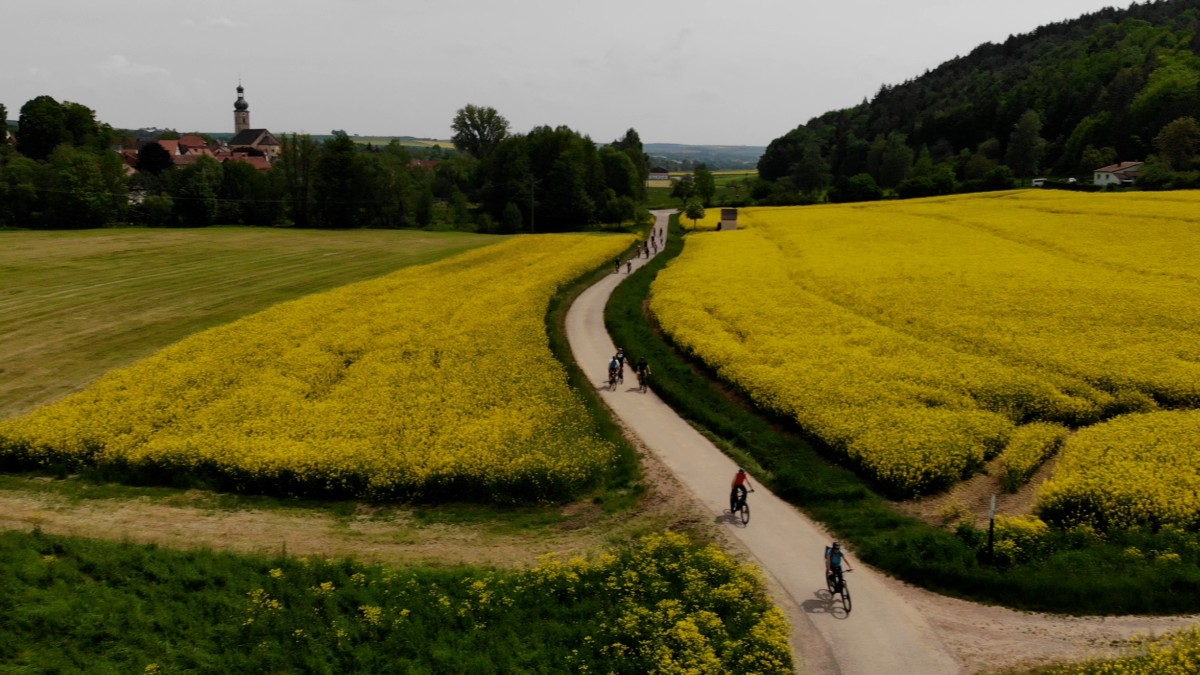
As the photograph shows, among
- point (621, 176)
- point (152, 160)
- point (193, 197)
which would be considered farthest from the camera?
point (152, 160)

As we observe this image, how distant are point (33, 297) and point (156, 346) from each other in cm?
1680

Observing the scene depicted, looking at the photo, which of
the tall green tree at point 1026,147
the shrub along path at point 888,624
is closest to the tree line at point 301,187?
the tall green tree at point 1026,147

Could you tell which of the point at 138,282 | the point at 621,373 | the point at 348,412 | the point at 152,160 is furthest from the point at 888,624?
the point at 152,160

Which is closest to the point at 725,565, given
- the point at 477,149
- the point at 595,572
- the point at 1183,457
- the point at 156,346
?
the point at 595,572

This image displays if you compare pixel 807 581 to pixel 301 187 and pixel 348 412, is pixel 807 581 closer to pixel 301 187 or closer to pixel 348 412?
pixel 348 412

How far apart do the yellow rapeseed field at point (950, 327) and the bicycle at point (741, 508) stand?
4.34 meters

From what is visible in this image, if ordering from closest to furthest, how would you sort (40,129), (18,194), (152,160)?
(18,194) → (40,129) → (152,160)

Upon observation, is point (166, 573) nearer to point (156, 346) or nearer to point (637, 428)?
point (637, 428)

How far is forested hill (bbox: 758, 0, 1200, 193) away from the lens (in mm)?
100688

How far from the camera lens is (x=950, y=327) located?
31.9 meters

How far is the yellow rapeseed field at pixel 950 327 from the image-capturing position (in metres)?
22.2

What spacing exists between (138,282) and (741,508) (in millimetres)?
49089

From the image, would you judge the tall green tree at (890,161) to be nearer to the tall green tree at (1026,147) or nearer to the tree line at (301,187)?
the tall green tree at (1026,147)

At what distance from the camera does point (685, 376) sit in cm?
2889
